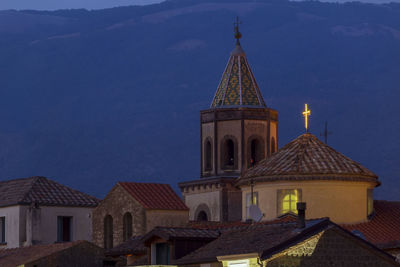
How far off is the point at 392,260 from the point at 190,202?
45921 mm

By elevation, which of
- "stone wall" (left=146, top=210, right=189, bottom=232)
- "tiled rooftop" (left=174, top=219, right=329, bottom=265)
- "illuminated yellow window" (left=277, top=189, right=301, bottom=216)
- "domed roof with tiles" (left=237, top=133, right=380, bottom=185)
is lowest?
"tiled rooftop" (left=174, top=219, right=329, bottom=265)

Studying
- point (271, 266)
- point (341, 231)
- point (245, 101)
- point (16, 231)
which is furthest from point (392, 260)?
point (245, 101)

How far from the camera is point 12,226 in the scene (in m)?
64.9

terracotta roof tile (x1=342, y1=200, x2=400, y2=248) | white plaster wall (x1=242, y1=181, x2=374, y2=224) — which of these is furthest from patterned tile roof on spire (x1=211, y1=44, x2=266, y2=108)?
white plaster wall (x1=242, y1=181, x2=374, y2=224)

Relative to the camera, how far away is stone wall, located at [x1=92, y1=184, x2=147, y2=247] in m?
63.7

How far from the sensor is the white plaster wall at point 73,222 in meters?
65.2

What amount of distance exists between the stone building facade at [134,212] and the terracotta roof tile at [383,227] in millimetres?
11947

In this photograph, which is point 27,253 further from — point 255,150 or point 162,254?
point 255,150

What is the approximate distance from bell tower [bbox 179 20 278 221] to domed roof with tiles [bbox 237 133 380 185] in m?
22.2

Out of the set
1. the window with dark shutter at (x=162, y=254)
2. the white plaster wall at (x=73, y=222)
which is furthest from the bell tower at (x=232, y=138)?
the window with dark shutter at (x=162, y=254)

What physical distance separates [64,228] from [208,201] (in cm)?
1765

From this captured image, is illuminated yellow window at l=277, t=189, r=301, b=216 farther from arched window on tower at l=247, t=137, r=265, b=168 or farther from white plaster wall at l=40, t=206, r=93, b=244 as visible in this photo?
arched window on tower at l=247, t=137, r=265, b=168

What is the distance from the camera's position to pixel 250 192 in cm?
5769

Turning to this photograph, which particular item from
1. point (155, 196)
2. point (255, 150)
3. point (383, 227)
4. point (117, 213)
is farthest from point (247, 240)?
point (255, 150)
